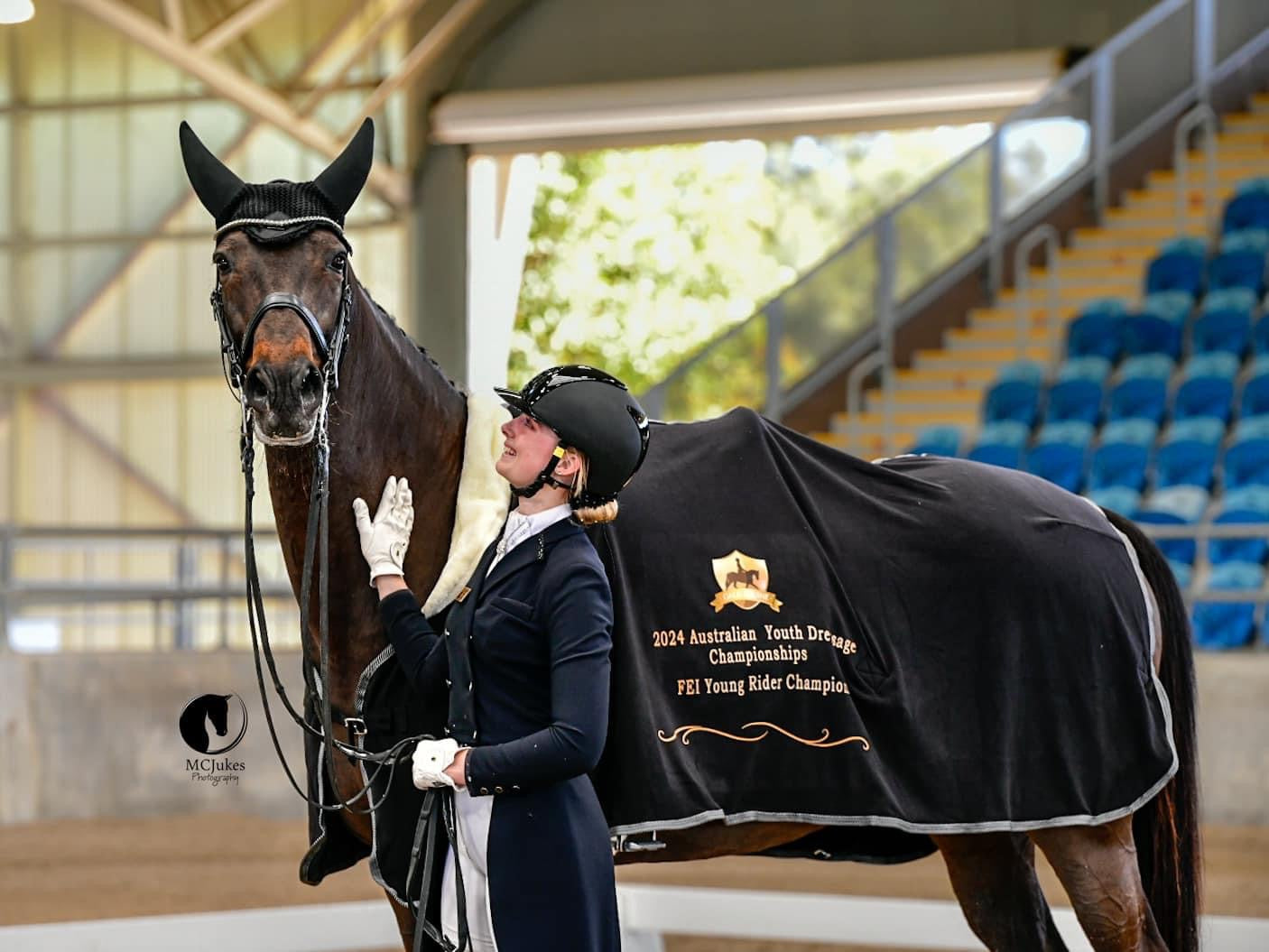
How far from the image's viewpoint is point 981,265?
10.7 m

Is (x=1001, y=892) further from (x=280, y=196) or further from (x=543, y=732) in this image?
(x=280, y=196)

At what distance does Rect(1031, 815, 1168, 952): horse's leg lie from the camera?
3102 mm

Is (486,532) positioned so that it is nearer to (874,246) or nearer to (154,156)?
(874,246)

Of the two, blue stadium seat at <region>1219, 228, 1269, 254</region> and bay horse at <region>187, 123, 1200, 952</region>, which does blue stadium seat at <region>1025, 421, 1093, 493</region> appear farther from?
bay horse at <region>187, 123, 1200, 952</region>

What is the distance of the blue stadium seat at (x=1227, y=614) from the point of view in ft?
24.3

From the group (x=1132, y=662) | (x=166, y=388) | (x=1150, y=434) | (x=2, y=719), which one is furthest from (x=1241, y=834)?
(x=166, y=388)

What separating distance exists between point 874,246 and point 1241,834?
15.1ft

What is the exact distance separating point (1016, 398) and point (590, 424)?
7837 mm

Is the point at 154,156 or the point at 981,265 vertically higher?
the point at 154,156

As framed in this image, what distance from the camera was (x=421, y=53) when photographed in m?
12.7

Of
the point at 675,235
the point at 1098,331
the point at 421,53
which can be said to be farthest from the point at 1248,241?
the point at 675,235

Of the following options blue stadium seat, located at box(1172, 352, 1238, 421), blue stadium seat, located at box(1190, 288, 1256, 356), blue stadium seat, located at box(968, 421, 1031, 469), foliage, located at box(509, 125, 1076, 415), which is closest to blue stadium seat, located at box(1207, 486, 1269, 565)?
blue stadium seat, located at box(1172, 352, 1238, 421)

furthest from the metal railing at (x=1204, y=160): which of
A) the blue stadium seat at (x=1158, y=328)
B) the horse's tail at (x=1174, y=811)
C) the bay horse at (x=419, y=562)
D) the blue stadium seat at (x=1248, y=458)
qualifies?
the bay horse at (x=419, y=562)

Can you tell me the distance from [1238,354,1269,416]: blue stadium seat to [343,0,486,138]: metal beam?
6.77 meters
